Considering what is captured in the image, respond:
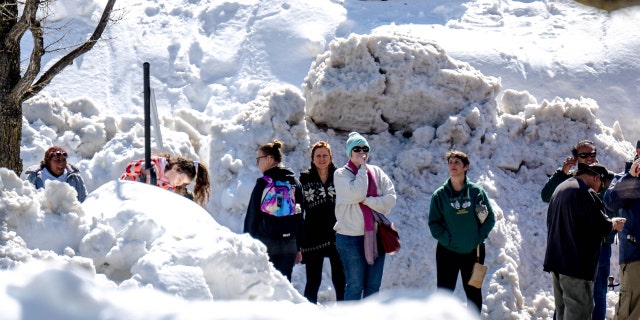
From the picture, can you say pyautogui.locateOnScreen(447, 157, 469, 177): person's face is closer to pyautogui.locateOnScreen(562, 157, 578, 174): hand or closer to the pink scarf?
the pink scarf

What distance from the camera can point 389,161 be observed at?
10.1 m

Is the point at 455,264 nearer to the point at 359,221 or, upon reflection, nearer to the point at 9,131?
the point at 359,221

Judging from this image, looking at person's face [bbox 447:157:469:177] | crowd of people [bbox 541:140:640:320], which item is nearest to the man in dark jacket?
crowd of people [bbox 541:140:640:320]

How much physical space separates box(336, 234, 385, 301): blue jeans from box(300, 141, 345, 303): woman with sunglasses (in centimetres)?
41

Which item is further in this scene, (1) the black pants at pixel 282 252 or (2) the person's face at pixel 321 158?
(2) the person's face at pixel 321 158

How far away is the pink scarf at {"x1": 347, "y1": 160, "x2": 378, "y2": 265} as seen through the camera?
7.07 m

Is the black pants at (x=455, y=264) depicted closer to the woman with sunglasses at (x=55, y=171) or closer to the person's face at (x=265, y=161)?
the person's face at (x=265, y=161)

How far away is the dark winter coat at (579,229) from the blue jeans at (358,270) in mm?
1365

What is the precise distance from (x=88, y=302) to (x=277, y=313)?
1.60 ft

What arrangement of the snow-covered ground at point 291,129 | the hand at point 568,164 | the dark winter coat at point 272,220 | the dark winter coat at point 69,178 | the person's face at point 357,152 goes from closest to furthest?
the snow-covered ground at point 291,129 → the dark winter coat at point 272,220 → the person's face at point 357,152 → the dark winter coat at point 69,178 → the hand at point 568,164

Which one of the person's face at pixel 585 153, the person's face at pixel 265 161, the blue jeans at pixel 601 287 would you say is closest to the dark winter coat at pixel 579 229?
→ the person's face at pixel 585 153

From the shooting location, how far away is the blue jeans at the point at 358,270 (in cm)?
711

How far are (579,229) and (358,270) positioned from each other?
1676 mm

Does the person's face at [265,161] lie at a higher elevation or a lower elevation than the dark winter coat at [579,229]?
higher
